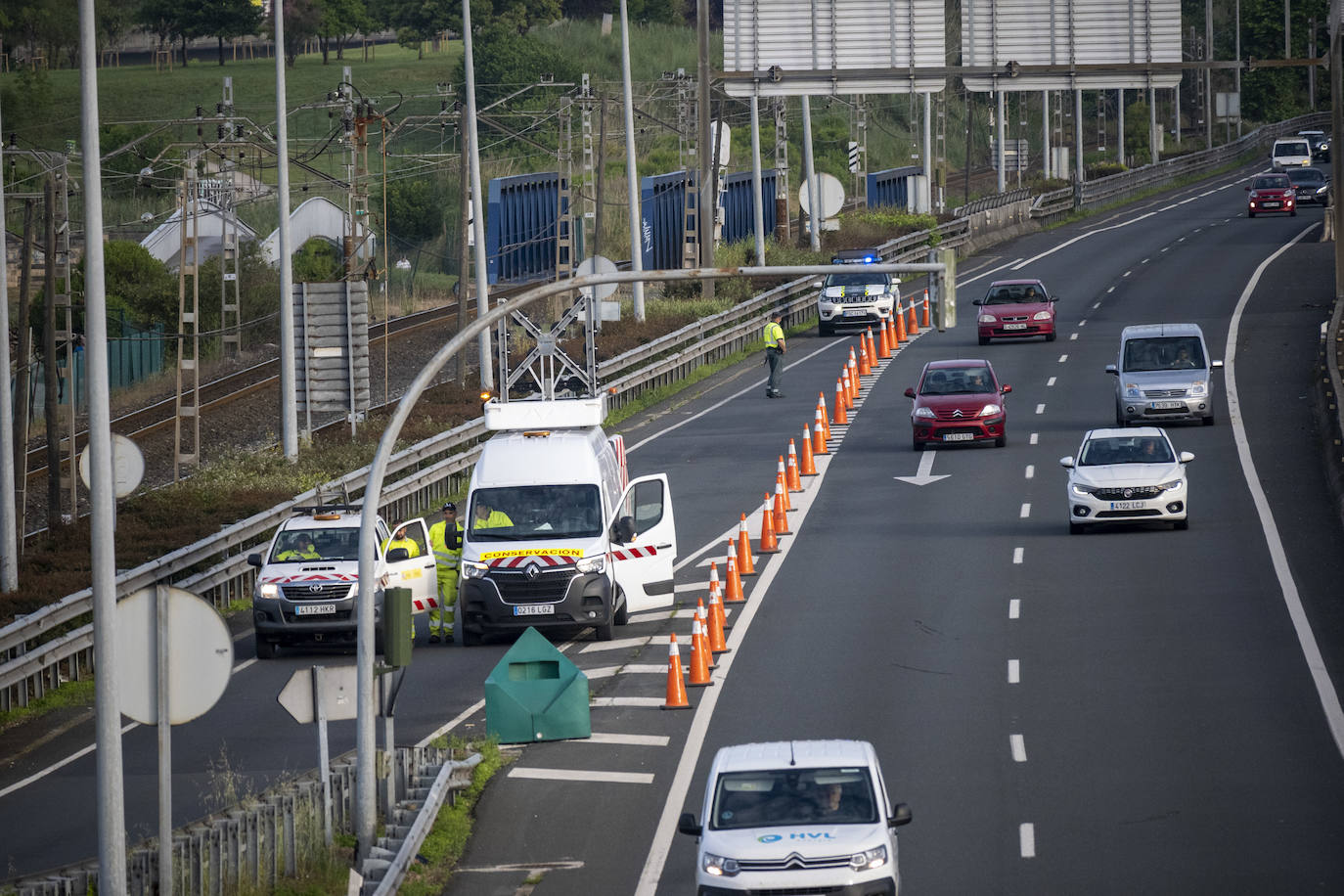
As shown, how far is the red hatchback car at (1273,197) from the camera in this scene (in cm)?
7906

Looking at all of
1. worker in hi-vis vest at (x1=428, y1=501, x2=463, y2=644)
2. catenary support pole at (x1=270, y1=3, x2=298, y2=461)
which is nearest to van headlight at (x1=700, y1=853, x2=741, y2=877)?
worker in hi-vis vest at (x1=428, y1=501, x2=463, y2=644)

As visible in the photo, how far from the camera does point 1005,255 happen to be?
2785 inches

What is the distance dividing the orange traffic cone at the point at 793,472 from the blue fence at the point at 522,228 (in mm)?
34785

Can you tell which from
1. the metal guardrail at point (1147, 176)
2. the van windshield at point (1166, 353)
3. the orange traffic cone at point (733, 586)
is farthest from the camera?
the metal guardrail at point (1147, 176)

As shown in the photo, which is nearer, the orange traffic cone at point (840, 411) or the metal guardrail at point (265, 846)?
the metal guardrail at point (265, 846)

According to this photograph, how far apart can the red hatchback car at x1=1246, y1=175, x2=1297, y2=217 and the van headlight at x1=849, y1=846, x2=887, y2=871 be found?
7050 centimetres

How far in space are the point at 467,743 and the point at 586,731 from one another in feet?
4.13

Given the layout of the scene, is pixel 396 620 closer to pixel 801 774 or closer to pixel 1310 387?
pixel 801 774

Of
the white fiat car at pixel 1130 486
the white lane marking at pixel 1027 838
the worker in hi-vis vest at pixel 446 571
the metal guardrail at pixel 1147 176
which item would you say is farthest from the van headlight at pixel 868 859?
the metal guardrail at pixel 1147 176

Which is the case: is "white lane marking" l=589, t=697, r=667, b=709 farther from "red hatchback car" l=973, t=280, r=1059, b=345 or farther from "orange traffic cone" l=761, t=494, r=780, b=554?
"red hatchback car" l=973, t=280, r=1059, b=345

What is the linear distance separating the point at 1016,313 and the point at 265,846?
37055mm

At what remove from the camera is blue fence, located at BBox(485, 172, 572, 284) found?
71.1m

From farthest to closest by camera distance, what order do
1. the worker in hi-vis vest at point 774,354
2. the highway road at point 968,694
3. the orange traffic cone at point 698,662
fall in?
the worker in hi-vis vest at point 774,354, the orange traffic cone at point 698,662, the highway road at point 968,694

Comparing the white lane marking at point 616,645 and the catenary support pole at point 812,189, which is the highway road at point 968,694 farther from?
the catenary support pole at point 812,189
